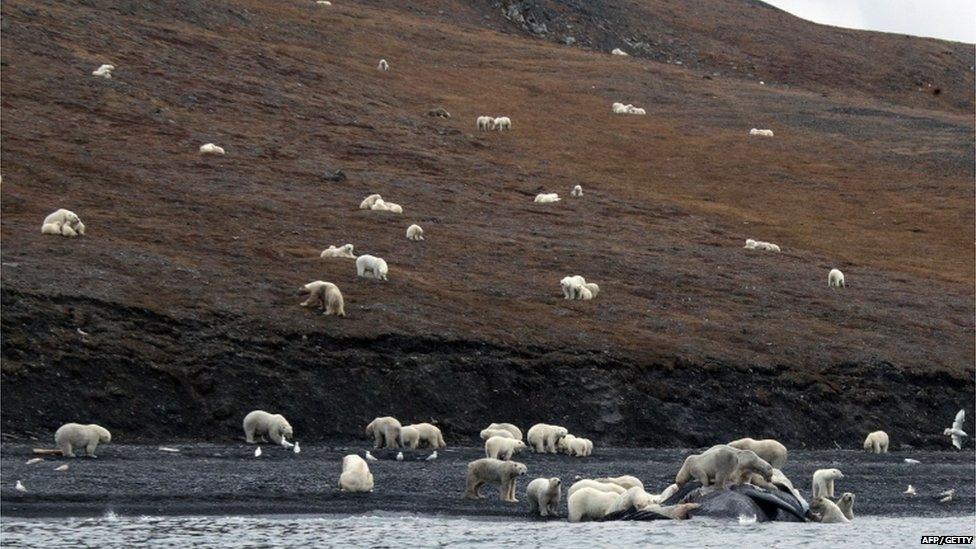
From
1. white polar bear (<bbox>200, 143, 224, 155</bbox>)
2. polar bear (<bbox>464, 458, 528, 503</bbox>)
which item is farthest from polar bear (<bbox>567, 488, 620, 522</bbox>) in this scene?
white polar bear (<bbox>200, 143, 224, 155</bbox>)

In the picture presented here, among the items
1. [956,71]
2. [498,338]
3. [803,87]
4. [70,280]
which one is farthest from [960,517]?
[956,71]

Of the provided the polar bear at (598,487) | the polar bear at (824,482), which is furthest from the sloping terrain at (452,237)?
the polar bear at (598,487)

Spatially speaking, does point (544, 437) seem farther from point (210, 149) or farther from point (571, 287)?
point (210, 149)

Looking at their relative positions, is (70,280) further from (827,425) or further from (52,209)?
(827,425)

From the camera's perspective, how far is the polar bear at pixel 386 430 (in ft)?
94.8

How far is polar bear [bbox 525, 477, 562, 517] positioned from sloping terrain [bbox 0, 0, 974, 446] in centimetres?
816

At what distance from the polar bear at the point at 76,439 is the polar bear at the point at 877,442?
16.6 metres

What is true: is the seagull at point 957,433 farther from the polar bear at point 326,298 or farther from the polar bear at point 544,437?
the polar bear at point 326,298

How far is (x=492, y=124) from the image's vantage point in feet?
230

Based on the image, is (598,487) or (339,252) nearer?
(598,487)

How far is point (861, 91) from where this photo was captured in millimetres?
102500

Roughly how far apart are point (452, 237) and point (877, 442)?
57.3 feet

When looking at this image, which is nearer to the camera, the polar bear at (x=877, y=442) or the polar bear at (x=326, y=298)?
the polar bear at (x=877, y=442)

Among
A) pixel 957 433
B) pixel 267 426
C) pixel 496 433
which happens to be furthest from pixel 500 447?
pixel 957 433
